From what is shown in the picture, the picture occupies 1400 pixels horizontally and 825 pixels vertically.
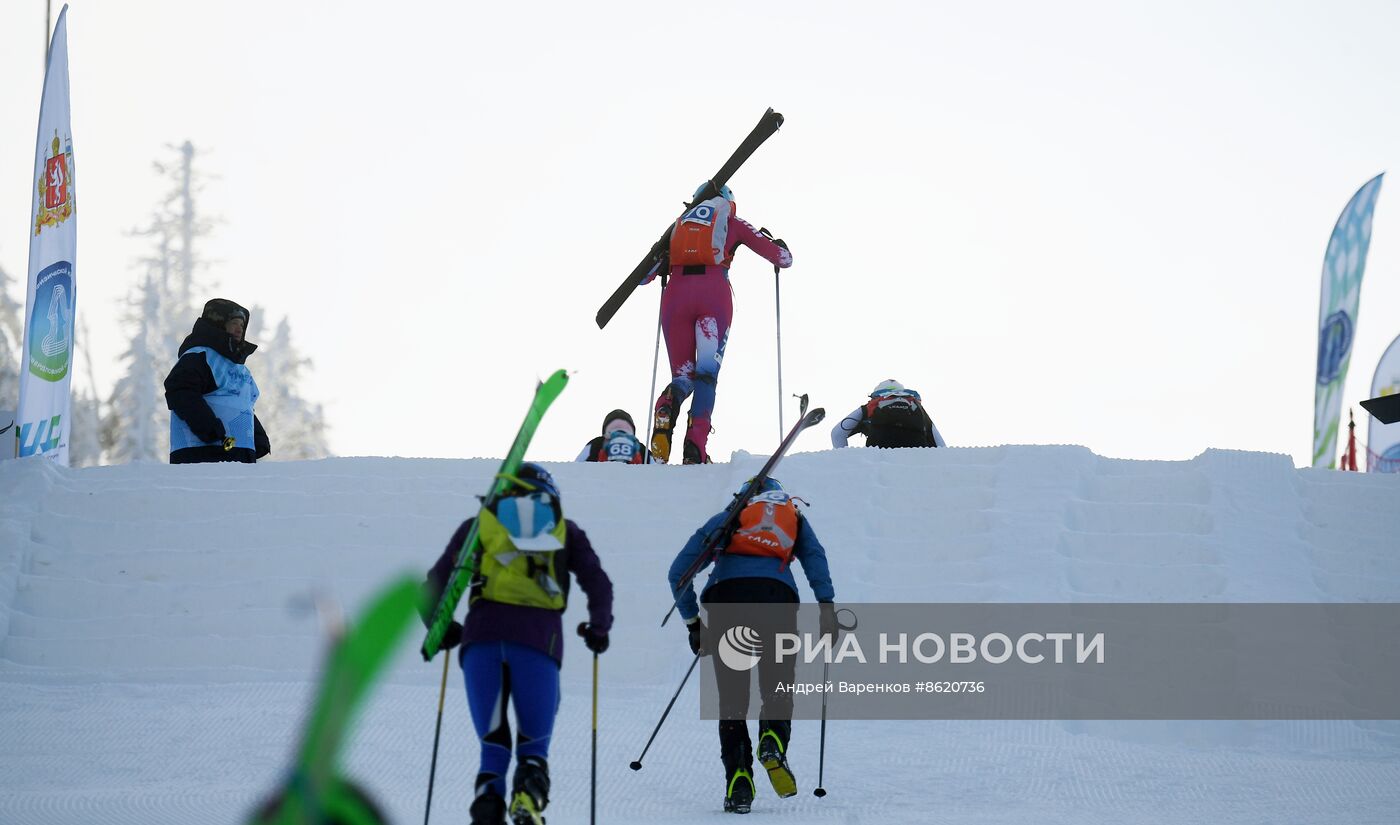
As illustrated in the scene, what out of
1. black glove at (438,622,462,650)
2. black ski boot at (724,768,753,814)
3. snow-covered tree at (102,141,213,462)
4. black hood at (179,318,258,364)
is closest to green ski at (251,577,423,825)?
black glove at (438,622,462,650)

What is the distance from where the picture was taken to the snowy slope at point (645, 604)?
7191 mm

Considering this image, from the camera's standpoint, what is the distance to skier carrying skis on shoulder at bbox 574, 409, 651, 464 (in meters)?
12.4

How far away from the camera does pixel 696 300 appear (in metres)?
11.4

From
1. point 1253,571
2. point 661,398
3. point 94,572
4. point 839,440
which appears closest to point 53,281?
point 94,572

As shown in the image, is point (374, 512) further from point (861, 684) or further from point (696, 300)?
point (861, 684)

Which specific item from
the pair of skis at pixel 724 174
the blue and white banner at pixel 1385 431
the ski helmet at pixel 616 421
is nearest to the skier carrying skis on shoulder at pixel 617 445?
the ski helmet at pixel 616 421

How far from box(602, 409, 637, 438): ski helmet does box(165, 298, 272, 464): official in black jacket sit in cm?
260

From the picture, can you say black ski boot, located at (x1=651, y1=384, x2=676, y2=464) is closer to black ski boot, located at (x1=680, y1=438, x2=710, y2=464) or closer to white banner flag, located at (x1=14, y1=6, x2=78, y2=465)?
black ski boot, located at (x1=680, y1=438, x2=710, y2=464)

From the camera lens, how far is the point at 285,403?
39.1 meters

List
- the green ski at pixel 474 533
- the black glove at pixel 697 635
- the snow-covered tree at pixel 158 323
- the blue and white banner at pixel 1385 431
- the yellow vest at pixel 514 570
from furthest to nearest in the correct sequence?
the snow-covered tree at pixel 158 323 → the blue and white banner at pixel 1385 431 → the black glove at pixel 697 635 → the green ski at pixel 474 533 → the yellow vest at pixel 514 570

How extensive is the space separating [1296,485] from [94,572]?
27.1 feet

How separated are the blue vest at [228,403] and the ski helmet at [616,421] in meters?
2.67

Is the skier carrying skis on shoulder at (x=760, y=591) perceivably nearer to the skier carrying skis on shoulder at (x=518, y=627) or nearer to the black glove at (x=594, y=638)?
the black glove at (x=594, y=638)

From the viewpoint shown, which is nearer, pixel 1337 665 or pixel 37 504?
pixel 1337 665
